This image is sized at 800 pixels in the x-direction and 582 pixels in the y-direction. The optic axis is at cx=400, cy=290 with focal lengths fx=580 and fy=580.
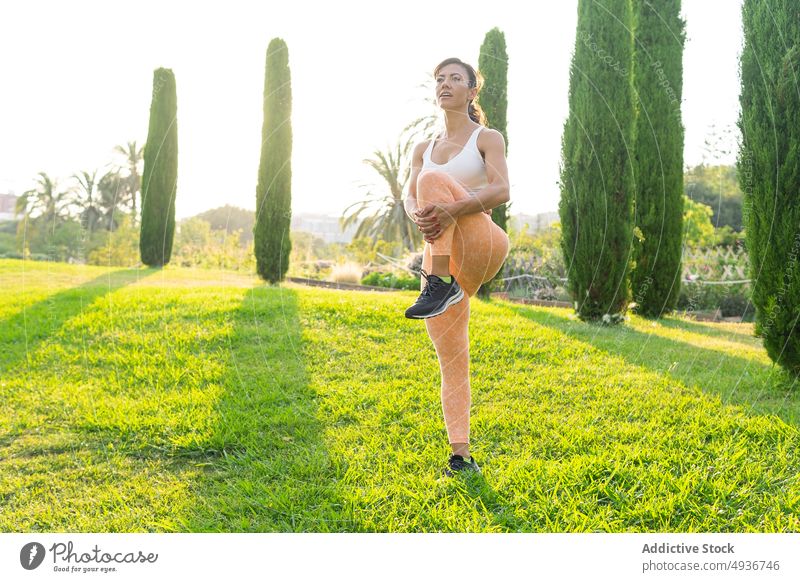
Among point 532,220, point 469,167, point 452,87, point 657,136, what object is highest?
point 657,136

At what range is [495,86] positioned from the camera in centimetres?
768

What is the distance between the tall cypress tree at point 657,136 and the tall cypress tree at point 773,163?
526 centimetres

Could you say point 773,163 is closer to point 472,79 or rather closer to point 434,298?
point 472,79

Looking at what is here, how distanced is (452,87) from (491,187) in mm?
632

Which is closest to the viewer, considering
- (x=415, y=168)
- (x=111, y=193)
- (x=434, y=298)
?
(x=434, y=298)

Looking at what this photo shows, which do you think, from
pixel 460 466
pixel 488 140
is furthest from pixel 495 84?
pixel 460 466

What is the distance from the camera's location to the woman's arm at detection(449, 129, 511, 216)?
2.87 metres

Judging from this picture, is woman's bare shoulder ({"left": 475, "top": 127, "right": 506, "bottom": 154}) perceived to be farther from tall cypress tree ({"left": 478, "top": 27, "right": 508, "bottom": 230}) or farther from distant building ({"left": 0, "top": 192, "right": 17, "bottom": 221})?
distant building ({"left": 0, "top": 192, "right": 17, "bottom": 221})

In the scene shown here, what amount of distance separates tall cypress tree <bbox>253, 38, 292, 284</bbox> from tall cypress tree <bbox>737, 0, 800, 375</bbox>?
777cm

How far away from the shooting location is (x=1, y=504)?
11.9ft

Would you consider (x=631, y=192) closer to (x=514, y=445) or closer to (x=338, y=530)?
(x=514, y=445)

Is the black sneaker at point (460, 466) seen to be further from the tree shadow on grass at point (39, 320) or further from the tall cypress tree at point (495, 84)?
the tree shadow on grass at point (39, 320)

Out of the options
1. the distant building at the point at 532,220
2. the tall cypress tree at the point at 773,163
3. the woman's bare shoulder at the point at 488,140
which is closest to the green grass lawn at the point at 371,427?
the tall cypress tree at the point at 773,163
